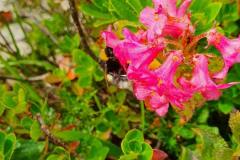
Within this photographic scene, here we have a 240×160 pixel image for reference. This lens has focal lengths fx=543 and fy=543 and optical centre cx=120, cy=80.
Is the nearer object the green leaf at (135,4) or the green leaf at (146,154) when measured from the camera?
the green leaf at (146,154)

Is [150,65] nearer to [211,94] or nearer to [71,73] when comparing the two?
[211,94]

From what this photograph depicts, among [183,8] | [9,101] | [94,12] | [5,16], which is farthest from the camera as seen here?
[5,16]

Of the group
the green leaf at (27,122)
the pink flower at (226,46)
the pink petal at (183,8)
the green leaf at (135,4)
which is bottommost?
the green leaf at (27,122)

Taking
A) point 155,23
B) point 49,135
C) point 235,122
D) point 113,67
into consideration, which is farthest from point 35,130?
point 235,122

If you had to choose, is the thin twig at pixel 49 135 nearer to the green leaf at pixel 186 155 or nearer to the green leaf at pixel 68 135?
the green leaf at pixel 68 135

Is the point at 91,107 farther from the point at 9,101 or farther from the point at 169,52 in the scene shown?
the point at 169,52

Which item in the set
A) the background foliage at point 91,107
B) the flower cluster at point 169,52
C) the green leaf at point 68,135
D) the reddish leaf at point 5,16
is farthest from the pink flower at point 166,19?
the reddish leaf at point 5,16

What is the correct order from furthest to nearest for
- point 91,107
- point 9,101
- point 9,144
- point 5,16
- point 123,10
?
point 5,16 < point 91,107 < point 9,101 < point 123,10 < point 9,144
